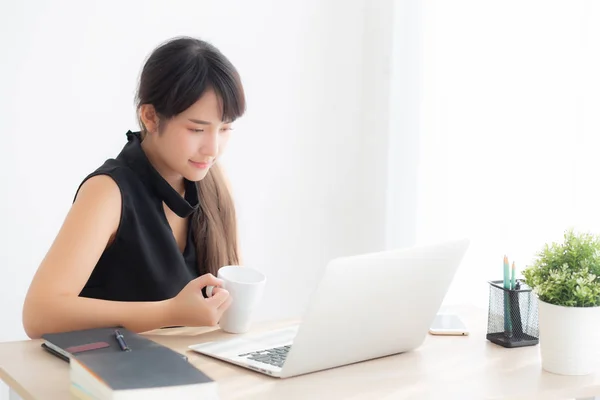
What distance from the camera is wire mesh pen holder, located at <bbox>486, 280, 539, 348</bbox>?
4.88 feet

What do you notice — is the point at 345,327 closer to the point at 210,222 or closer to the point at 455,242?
the point at 455,242

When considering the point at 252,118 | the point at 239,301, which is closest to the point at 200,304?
the point at 239,301

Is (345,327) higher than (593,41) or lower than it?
lower

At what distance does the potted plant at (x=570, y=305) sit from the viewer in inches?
51.2

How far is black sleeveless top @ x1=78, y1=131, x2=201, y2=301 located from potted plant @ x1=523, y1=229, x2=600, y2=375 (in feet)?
2.63

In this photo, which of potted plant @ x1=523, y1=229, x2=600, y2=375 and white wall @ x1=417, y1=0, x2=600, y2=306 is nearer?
potted plant @ x1=523, y1=229, x2=600, y2=375

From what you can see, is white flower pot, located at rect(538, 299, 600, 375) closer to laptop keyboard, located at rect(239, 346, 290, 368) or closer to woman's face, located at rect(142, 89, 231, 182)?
laptop keyboard, located at rect(239, 346, 290, 368)

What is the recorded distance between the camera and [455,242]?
4.51ft

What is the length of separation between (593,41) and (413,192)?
99 cm

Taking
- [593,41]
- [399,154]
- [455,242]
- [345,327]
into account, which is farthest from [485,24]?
[345,327]

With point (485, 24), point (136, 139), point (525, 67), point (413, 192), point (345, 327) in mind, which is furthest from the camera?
point (413, 192)

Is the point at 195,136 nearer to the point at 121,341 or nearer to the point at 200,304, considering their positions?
the point at 200,304

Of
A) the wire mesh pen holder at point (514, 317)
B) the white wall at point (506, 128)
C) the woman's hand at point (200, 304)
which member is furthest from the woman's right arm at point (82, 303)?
the white wall at point (506, 128)

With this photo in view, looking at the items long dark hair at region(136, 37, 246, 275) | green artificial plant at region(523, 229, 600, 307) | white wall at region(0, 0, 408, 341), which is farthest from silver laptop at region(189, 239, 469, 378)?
white wall at region(0, 0, 408, 341)
